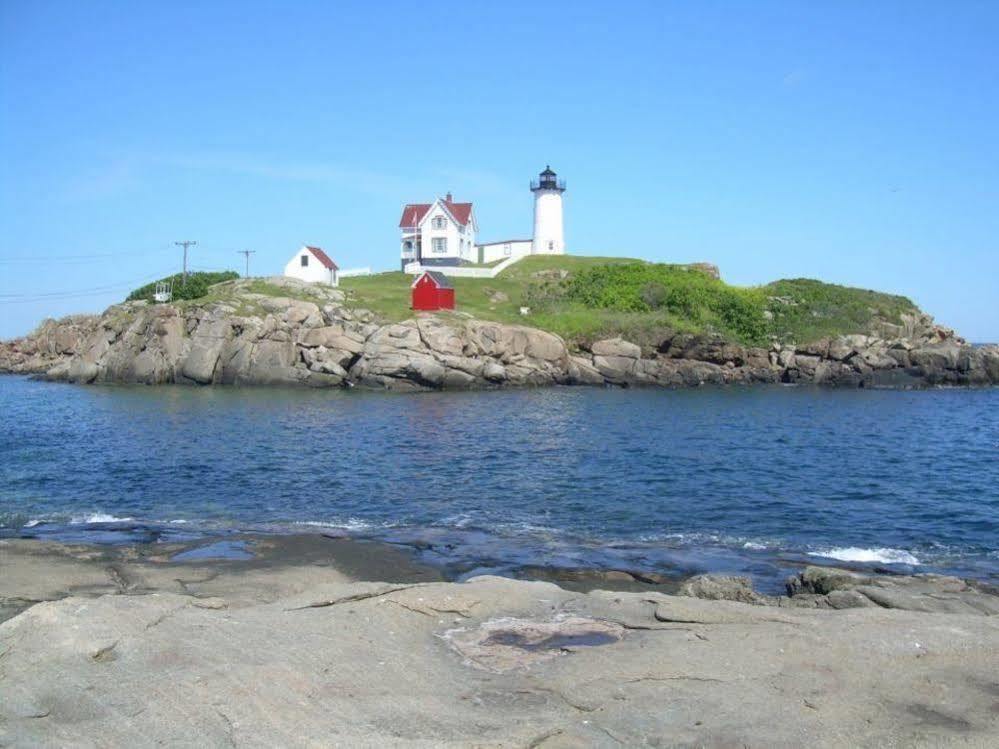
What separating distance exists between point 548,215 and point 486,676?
10225 centimetres

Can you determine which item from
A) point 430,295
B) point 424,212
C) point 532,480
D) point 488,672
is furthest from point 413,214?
point 488,672

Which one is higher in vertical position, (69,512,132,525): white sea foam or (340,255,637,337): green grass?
(340,255,637,337): green grass

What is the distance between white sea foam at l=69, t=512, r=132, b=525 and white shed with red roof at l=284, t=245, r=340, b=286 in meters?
65.5

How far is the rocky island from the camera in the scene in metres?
67.4

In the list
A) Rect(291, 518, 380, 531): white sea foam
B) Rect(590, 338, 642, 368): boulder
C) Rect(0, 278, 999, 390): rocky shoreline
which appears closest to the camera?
Rect(291, 518, 380, 531): white sea foam

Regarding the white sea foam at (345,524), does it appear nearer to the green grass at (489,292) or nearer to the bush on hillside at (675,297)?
the green grass at (489,292)

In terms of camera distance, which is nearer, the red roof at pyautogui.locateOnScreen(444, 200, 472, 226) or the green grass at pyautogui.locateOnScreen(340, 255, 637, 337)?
the green grass at pyautogui.locateOnScreen(340, 255, 637, 337)

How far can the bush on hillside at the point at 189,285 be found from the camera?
270ft

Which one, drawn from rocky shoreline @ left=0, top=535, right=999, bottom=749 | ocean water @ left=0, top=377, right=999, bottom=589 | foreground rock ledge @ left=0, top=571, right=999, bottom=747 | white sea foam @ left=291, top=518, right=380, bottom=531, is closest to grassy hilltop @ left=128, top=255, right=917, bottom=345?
ocean water @ left=0, top=377, right=999, bottom=589

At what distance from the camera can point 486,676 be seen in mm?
10164

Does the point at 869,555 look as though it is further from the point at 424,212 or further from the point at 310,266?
the point at 424,212

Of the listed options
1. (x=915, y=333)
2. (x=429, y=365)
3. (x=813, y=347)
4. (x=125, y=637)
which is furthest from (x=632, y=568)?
(x=915, y=333)

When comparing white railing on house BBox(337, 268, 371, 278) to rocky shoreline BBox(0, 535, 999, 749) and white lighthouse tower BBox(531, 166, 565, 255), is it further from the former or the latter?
rocky shoreline BBox(0, 535, 999, 749)

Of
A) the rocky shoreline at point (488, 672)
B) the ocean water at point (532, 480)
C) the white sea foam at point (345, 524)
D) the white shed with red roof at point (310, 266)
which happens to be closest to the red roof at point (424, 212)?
the white shed with red roof at point (310, 266)
